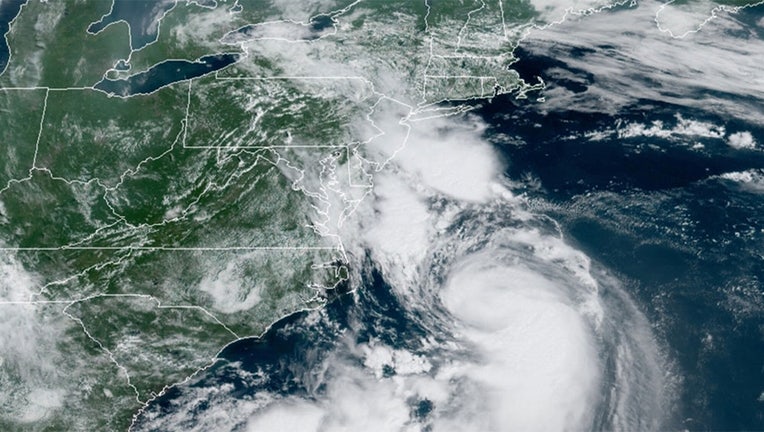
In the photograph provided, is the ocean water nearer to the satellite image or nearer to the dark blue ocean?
the satellite image

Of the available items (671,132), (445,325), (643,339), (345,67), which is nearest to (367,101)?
(345,67)

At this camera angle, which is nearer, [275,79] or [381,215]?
[381,215]

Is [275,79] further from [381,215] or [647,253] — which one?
[647,253]

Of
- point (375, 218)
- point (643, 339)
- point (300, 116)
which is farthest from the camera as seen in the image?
point (300, 116)

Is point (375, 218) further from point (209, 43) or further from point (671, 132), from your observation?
point (671, 132)

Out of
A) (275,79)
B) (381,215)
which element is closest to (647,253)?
(381,215)

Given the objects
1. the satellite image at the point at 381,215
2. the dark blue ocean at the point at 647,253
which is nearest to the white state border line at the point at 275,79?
the satellite image at the point at 381,215

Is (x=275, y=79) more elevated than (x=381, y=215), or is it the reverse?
(x=275, y=79)

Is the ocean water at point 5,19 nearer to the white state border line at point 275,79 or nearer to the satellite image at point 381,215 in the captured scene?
the satellite image at point 381,215

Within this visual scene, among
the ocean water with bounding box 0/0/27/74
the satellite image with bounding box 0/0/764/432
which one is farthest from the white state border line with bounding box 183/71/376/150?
the ocean water with bounding box 0/0/27/74
